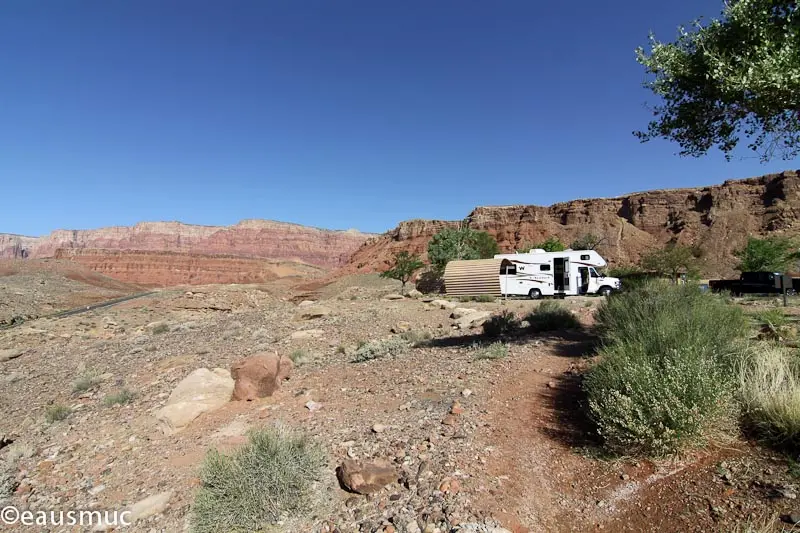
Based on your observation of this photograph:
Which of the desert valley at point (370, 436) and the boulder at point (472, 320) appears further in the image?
the boulder at point (472, 320)

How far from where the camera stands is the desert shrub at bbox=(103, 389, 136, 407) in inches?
370

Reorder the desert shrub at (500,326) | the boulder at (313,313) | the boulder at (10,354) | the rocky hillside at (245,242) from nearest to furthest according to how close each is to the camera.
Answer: the desert shrub at (500,326) → the boulder at (10,354) → the boulder at (313,313) → the rocky hillside at (245,242)

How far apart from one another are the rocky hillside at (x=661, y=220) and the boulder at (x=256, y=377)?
2865 inches

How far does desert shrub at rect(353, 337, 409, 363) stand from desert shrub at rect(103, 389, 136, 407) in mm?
5039

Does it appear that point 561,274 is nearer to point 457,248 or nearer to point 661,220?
point 457,248

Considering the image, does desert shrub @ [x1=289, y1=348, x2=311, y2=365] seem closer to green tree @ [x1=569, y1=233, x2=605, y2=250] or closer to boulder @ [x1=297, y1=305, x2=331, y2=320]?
boulder @ [x1=297, y1=305, x2=331, y2=320]

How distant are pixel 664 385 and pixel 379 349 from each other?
7.73 m

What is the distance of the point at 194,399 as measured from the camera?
8.02 metres

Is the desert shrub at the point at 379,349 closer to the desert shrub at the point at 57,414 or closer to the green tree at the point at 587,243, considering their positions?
the desert shrub at the point at 57,414

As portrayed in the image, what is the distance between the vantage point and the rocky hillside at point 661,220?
7012 cm

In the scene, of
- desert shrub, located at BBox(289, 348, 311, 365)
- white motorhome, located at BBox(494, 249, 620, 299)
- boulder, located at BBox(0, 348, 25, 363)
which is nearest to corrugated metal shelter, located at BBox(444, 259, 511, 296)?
white motorhome, located at BBox(494, 249, 620, 299)

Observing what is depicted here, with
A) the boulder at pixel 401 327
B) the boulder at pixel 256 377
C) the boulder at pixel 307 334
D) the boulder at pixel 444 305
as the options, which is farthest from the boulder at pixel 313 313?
the boulder at pixel 256 377

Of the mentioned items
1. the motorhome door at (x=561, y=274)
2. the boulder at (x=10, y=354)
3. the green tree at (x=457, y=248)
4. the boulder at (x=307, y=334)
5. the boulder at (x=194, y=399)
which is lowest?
the boulder at (x=10, y=354)

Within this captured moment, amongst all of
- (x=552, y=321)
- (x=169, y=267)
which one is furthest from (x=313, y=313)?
(x=169, y=267)
